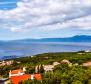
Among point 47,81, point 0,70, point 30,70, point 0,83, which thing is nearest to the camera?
point 47,81

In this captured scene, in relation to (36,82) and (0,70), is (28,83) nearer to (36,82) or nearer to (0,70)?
(36,82)

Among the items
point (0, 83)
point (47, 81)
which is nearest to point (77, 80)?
point (47, 81)

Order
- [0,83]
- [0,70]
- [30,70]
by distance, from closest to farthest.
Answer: [0,83] → [30,70] → [0,70]

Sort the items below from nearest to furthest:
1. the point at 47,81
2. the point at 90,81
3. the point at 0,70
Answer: the point at 90,81 < the point at 47,81 < the point at 0,70

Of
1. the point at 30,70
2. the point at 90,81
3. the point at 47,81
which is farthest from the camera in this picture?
the point at 30,70

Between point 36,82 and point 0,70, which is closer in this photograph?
point 36,82

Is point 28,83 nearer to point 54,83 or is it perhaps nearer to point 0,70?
point 54,83

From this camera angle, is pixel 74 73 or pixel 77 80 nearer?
pixel 77 80

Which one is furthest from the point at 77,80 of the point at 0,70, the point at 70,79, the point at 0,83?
the point at 0,70
